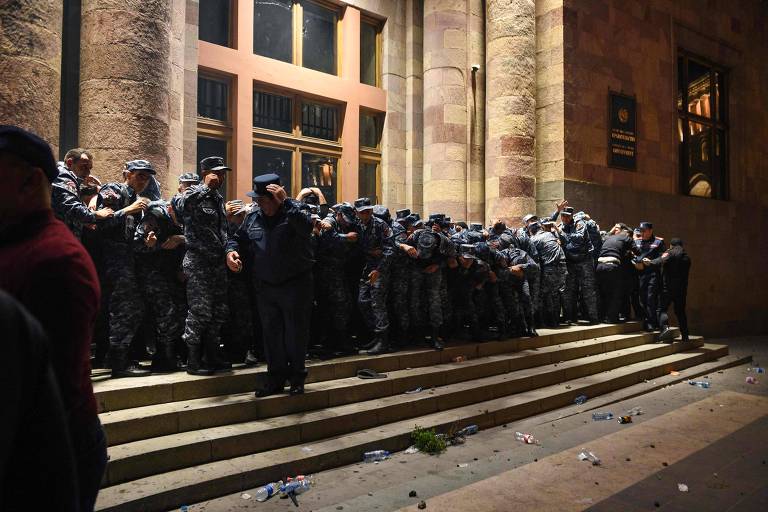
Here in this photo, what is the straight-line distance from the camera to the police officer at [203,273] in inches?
215

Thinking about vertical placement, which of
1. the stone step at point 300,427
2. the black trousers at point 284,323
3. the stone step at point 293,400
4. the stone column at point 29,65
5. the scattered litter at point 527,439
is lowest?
the scattered litter at point 527,439

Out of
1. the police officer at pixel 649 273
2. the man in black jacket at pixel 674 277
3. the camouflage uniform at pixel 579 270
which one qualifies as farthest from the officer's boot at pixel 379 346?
the man in black jacket at pixel 674 277

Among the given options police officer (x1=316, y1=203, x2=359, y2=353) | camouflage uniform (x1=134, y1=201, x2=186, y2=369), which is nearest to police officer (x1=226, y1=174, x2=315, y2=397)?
camouflage uniform (x1=134, y1=201, x2=186, y2=369)

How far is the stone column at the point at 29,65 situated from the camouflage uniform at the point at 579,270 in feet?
28.2

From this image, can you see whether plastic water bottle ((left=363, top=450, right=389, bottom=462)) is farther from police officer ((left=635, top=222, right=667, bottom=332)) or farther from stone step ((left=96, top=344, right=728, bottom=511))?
police officer ((left=635, top=222, right=667, bottom=332))

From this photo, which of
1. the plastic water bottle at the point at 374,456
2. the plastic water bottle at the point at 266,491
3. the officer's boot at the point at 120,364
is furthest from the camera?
the officer's boot at the point at 120,364

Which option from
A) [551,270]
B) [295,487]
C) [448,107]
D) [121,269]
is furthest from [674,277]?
[121,269]

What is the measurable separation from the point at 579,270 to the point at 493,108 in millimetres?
4647

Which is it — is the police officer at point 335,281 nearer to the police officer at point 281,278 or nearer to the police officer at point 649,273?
Answer: the police officer at point 281,278

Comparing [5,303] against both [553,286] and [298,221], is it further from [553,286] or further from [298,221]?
[553,286]

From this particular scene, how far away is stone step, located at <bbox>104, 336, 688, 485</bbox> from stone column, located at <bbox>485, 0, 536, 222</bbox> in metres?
5.74

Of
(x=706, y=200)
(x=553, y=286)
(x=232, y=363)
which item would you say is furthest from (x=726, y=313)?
(x=232, y=363)

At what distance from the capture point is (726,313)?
16.7 m

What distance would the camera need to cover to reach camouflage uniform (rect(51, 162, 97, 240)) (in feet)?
16.4
